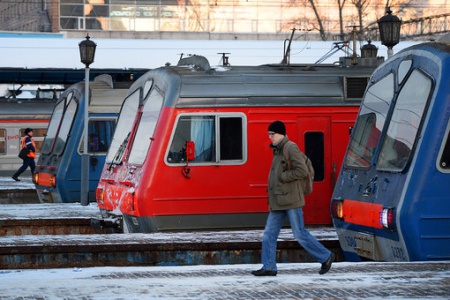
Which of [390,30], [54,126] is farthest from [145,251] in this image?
[54,126]

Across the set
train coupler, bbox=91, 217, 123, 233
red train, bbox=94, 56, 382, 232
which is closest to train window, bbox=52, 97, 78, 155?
train coupler, bbox=91, 217, 123, 233

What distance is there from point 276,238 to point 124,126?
7056 mm

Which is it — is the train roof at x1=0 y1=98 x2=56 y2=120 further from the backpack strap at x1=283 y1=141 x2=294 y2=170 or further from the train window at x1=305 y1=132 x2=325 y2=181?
the backpack strap at x1=283 y1=141 x2=294 y2=170

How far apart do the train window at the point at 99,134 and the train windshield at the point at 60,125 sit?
464mm

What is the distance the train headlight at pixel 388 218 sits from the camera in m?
12.2

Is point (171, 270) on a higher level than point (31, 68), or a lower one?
lower

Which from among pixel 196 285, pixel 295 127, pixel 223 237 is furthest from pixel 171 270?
pixel 295 127

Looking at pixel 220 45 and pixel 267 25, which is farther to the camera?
pixel 267 25

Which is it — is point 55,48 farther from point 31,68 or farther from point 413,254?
point 413,254

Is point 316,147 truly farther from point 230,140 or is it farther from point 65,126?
point 65,126

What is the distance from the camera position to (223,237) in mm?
15914

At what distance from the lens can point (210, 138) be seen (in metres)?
17.0

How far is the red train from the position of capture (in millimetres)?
16672

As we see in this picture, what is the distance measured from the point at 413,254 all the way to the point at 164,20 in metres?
57.6
